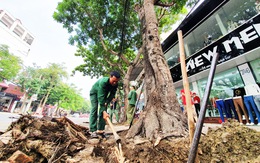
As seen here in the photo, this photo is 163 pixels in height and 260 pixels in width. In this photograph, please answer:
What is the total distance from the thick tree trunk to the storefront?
114 inches

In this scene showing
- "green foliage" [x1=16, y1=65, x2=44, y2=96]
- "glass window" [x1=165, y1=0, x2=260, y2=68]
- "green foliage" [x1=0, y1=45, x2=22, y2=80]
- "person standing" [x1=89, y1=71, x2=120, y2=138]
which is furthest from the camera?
"green foliage" [x1=16, y1=65, x2=44, y2=96]

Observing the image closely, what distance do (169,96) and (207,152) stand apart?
119cm

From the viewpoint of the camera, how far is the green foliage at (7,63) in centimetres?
1694

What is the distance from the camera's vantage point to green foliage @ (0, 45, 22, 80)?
16.9 metres

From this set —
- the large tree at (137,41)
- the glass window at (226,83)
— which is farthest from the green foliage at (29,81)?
the glass window at (226,83)

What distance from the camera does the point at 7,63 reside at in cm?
1722

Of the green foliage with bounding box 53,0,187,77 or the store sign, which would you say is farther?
the green foliage with bounding box 53,0,187,77

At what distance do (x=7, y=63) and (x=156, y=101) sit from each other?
2325 cm

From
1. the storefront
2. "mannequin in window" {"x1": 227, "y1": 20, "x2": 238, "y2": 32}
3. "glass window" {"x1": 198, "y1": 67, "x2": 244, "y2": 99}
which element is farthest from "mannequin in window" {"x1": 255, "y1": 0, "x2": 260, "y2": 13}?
"glass window" {"x1": 198, "y1": 67, "x2": 244, "y2": 99}

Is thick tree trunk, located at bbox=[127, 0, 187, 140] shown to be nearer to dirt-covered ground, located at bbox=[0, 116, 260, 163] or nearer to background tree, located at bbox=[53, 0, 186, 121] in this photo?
dirt-covered ground, located at bbox=[0, 116, 260, 163]

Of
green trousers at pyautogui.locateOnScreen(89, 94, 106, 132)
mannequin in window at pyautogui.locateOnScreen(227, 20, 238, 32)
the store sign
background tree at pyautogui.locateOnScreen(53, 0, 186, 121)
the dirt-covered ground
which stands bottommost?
the dirt-covered ground

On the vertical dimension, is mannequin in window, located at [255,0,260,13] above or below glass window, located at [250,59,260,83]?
above

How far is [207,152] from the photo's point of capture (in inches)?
54.7

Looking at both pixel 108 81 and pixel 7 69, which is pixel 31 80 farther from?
pixel 108 81
